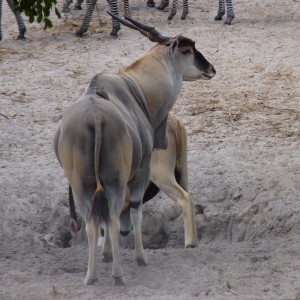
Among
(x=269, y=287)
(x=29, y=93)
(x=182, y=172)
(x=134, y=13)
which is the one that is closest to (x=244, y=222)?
(x=182, y=172)

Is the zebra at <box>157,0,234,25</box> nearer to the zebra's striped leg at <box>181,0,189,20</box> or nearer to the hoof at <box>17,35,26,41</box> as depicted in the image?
the zebra's striped leg at <box>181,0,189,20</box>

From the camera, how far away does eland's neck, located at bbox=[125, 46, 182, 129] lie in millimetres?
9023

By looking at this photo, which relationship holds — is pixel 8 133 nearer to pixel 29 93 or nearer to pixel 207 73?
pixel 29 93

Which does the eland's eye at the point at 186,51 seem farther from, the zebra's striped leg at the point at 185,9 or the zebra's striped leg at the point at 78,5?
the zebra's striped leg at the point at 78,5

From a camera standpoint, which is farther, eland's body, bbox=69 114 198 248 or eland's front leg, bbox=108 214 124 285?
eland's body, bbox=69 114 198 248

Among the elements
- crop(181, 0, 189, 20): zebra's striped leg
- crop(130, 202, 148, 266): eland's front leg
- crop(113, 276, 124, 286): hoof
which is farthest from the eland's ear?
crop(181, 0, 189, 20): zebra's striped leg

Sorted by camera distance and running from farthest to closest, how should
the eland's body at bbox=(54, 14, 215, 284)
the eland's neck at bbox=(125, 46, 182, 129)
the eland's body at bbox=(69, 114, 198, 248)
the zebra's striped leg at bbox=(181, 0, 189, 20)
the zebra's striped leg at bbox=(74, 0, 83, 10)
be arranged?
the zebra's striped leg at bbox=(74, 0, 83, 10), the zebra's striped leg at bbox=(181, 0, 189, 20), the eland's body at bbox=(69, 114, 198, 248), the eland's neck at bbox=(125, 46, 182, 129), the eland's body at bbox=(54, 14, 215, 284)

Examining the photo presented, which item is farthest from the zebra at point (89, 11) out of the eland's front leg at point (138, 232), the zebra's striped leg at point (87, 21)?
the eland's front leg at point (138, 232)

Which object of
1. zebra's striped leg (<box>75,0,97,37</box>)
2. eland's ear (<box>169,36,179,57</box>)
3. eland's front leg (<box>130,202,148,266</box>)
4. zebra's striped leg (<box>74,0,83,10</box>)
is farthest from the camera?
zebra's striped leg (<box>74,0,83,10</box>)

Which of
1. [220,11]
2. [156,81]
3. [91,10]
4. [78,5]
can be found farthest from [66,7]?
[156,81]

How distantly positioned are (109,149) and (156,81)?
1480 mm

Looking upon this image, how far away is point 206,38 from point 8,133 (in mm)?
4702

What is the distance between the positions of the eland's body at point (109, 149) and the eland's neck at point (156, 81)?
1cm

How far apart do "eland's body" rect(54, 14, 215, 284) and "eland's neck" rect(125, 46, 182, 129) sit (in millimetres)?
11
